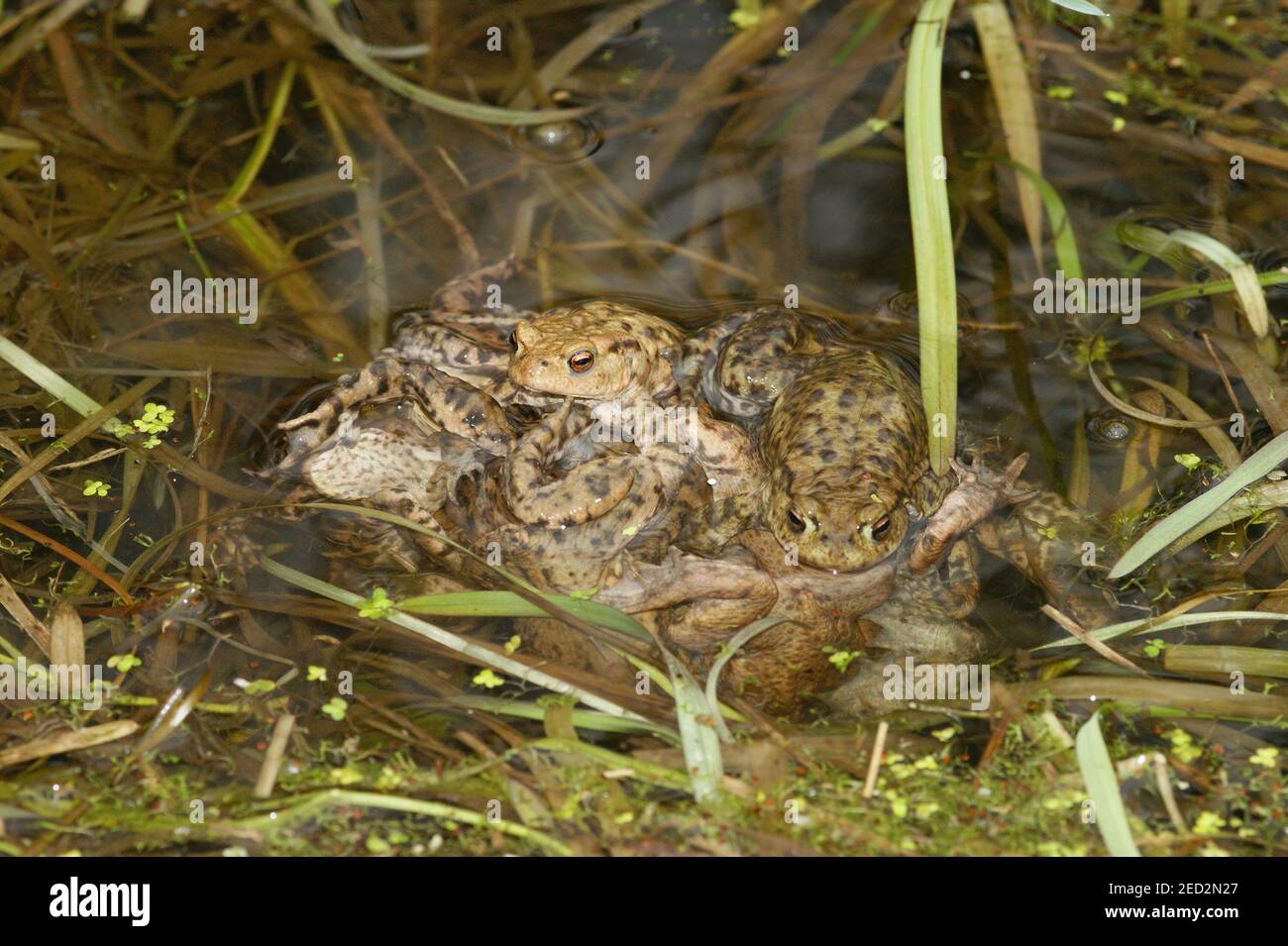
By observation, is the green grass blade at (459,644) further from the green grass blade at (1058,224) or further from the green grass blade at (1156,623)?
the green grass blade at (1058,224)

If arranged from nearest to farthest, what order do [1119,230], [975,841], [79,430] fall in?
[975,841] < [79,430] < [1119,230]

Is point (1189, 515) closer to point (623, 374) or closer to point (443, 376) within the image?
point (623, 374)

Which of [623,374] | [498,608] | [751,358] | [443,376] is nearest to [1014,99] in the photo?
[751,358]

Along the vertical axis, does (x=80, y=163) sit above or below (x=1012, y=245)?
above

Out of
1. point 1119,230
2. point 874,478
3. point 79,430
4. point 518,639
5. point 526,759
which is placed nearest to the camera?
point 526,759

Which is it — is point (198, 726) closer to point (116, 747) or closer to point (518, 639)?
point (116, 747)

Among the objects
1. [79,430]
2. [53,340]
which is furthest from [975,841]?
[53,340]

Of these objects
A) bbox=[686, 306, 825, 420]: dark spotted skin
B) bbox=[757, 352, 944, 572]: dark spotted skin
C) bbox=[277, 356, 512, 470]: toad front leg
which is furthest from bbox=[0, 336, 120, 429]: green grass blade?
bbox=[757, 352, 944, 572]: dark spotted skin

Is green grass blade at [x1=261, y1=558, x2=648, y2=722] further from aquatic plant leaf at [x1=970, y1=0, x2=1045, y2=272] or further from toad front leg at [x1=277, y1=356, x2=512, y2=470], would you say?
aquatic plant leaf at [x1=970, y1=0, x2=1045, y2=272]
